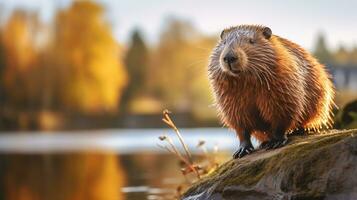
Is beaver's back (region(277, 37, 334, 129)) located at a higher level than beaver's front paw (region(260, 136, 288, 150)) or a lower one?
higher

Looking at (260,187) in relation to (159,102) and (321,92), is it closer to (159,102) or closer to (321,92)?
(321,92)

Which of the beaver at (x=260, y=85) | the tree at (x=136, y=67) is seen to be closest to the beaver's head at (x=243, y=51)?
the beaver at (x=260, y=85)

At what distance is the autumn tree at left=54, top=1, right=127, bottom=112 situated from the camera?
5088 cm

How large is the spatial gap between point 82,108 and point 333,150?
4841 centimetres

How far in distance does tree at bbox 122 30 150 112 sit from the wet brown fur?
60.8 metres

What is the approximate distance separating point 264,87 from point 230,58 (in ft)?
1.60

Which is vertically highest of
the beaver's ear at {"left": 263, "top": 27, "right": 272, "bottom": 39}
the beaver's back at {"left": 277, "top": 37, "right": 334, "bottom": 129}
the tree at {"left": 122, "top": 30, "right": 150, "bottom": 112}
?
the tree at {"left": 122, "top": 30, "right": 150, "bottom": 112}

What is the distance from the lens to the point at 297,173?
666 centimetres

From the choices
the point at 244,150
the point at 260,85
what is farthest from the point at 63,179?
the point at 260,85

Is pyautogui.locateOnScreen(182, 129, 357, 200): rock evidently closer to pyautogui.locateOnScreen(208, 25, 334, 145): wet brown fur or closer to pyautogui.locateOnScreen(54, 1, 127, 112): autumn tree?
pyautogui.locateOnScreen(208, 25, 334, 145): wet brown fur

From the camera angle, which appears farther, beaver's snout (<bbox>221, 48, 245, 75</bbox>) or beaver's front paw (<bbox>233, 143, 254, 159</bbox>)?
beaver's front paw (<bbox>233, 143, 254, 159</bbox>)

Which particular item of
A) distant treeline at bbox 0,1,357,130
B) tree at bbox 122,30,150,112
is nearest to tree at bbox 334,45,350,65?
distant treeline at bbox 0,1,357,130

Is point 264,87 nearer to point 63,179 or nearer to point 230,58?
point 230,58

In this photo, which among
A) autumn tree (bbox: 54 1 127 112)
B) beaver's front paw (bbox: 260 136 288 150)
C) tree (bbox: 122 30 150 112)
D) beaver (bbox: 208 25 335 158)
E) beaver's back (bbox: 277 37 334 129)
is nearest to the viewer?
beaver (bbox: 208 25 335 158)
